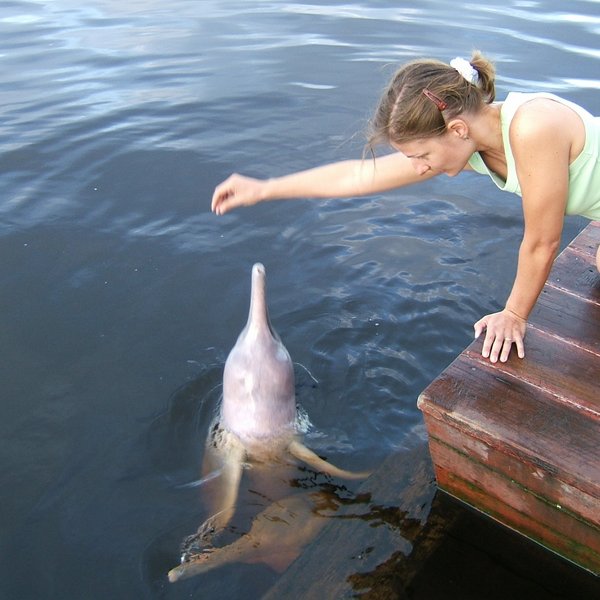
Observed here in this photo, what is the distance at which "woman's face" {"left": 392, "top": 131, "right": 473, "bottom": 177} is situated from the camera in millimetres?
2664

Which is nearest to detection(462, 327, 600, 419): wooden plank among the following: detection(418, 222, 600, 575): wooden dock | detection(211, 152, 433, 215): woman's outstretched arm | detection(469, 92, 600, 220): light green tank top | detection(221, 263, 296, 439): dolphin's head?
detection(418, 222, 600, 575): wooden dock

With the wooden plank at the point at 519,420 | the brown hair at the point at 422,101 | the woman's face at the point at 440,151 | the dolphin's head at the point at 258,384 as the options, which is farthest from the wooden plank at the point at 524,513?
the brown hair at the point at 422,101

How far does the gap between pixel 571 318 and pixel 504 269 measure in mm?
1962

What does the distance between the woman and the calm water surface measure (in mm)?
1236

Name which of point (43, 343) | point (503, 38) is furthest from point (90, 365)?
point (503, 38)

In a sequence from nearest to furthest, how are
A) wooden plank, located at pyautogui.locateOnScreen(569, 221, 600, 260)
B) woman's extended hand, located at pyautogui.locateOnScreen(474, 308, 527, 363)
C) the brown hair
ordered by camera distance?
the brown hair → woman's extended hand, located at pyautogui.locateOnScreen(474, 308, 527, 363) → wooden plank, located at pyautogui.locateOnScreen(569, 221, 600, 260)

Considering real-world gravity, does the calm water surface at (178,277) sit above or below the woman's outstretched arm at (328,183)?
below

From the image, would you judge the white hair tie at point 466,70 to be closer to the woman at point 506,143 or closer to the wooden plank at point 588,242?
the woman at point 506,143

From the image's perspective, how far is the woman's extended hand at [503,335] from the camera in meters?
2.88

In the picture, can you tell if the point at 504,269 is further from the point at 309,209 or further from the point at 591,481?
the point at 591,481

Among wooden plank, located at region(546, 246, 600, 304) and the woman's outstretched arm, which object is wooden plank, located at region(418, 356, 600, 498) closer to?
wooden plank, located at region(546, 246, 600, 304)

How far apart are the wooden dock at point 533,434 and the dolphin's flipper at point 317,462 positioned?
0.49m

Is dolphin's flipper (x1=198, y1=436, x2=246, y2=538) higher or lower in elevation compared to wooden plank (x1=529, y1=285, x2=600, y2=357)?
lower

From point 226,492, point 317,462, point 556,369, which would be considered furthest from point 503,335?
point 226,492
